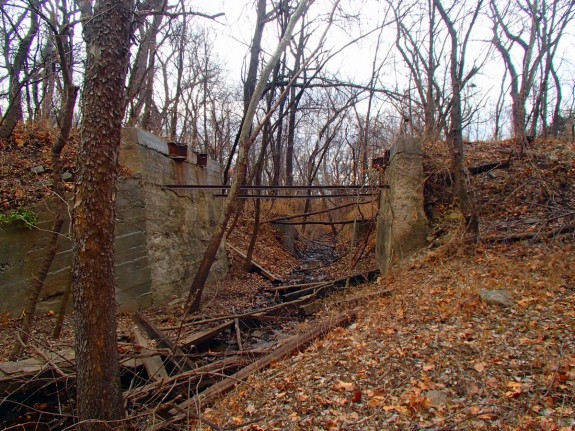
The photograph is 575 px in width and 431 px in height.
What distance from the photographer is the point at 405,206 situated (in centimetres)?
752

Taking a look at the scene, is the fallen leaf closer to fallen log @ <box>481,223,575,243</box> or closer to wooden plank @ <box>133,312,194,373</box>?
wooden plank @ <box>133,312,194,373</box>

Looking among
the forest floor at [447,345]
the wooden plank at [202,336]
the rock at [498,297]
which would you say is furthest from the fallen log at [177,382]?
the rock at [498,297]

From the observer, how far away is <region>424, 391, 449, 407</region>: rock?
2840 mm

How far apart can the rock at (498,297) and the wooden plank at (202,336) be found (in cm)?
373

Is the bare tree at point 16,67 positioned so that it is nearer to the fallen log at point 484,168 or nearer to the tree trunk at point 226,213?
the tree trunk at point 226,213

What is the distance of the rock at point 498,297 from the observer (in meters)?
4.23

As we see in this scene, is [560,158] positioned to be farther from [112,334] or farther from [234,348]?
[112,334]

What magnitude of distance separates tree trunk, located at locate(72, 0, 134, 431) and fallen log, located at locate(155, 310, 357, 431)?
2.17 feet

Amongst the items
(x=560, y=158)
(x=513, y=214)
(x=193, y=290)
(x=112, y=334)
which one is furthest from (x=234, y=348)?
(x=560, y=158)

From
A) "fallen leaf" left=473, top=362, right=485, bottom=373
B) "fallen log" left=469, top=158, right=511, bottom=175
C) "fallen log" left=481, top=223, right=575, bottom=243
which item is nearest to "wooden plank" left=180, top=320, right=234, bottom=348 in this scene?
"fallen leaf" left=473, top=362, right=485, bottom=373

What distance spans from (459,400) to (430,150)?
6.53 meters

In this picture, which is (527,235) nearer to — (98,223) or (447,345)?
(447,345)

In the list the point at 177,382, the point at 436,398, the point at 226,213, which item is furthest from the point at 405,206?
the point at 177,382

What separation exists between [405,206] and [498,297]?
3.39m
